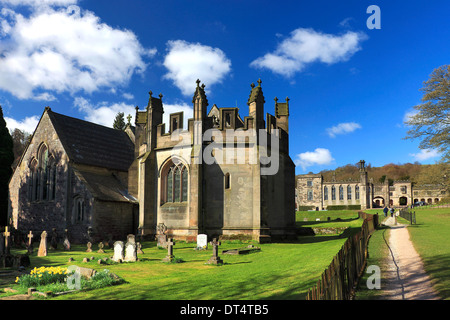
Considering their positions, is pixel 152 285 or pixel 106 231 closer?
pixel 152 285

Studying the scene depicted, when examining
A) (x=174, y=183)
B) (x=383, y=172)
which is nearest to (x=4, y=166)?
(x=174, y=183)

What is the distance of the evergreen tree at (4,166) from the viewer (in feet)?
119

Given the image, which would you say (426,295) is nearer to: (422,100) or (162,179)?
(162,179)

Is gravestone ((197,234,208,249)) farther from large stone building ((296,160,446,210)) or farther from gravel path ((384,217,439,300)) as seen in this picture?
large stone building ((296,160,446,210))

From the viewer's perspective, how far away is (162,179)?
26.5 metres

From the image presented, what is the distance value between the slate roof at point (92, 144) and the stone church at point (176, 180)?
0.12 meters

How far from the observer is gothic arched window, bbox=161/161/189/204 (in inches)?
1011

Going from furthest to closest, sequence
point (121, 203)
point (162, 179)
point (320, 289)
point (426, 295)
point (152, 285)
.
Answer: point (121, 203)
point (162, 179)
point (152, 285)
point (426, 295)
point (320, 289)

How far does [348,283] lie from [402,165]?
5768 inches

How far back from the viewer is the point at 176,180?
86.0 ft

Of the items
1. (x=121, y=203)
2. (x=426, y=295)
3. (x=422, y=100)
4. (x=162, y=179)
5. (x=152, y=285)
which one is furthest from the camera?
(x=422, y=100)

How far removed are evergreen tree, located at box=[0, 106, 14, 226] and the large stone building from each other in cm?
6562

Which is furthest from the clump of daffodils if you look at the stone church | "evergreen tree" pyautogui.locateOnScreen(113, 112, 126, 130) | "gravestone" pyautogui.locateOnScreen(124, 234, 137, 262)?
"evergreen tree" pyautogui.locateOnScreen(113, 112, 126, 130)
